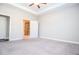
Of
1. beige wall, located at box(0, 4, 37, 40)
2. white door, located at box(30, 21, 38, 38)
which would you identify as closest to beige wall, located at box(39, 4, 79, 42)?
white door, located at box(30, 21, 38, 38)

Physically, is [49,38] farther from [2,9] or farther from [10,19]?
[2,9]

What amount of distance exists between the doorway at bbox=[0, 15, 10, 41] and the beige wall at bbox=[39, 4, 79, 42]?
1616 millimetres

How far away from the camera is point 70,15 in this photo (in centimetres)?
379

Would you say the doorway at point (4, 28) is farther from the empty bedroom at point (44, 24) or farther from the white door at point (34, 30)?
the white door at point (34, 30)

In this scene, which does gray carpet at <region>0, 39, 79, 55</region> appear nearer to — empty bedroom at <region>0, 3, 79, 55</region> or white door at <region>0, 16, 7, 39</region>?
empty bedroom at <region>0, 3, 79, 55</region>

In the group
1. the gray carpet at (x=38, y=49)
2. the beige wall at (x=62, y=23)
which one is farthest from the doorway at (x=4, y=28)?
the beige wall at (x=62, y=23)

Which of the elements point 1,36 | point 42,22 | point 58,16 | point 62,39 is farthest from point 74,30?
point 1,36

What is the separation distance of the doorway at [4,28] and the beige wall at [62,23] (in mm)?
1616

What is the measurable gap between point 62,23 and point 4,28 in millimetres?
2750

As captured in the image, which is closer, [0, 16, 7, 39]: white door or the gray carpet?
the gray carpet

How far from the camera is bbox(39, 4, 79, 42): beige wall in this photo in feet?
11.8

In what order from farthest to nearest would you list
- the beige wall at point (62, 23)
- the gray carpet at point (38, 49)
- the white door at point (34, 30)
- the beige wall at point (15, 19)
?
1. the white door at point (34, 30)
2. the beige wall at point (15, 19)
3. the beige wall at point (62, 23)
4. the gray carpet at point (38, 49)

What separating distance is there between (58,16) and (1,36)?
2835mm

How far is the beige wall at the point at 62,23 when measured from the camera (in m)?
3.59
